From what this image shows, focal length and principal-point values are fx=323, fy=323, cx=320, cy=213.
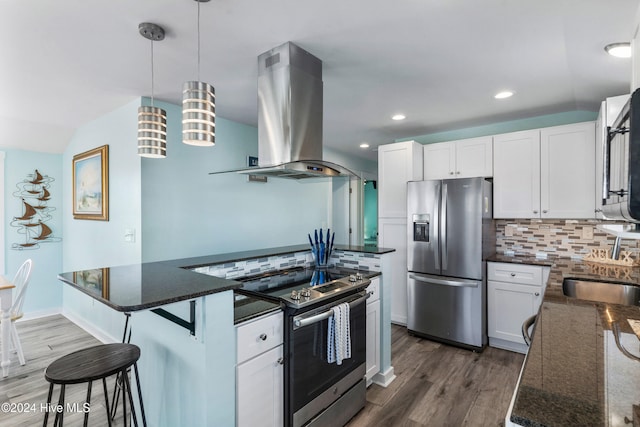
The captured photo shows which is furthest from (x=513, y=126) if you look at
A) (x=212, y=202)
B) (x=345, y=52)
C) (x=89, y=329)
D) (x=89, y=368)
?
(x=89, y=329)

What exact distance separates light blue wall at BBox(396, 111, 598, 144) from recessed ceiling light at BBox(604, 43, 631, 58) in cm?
141

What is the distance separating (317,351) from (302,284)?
19.7 inches

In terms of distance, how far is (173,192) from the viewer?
117 inches

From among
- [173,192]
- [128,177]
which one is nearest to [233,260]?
[173,192]

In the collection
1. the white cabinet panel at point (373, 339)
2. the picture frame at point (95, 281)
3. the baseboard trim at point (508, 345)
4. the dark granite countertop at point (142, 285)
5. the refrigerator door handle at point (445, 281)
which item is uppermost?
the picture frame at point (95, 281)

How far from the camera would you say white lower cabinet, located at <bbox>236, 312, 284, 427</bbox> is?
1.54 meters

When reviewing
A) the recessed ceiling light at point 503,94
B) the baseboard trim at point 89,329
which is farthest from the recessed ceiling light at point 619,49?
the baseboard trim at point 89,329

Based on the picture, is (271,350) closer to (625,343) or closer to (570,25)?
(625,343)

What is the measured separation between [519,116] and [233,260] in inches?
127

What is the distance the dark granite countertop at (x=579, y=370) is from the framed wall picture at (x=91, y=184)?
11.8 ft

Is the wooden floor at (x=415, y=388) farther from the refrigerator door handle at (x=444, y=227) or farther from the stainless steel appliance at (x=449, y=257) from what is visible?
the refrigerator door handle at (x=444, y=227)

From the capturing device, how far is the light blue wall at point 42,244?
3.94m

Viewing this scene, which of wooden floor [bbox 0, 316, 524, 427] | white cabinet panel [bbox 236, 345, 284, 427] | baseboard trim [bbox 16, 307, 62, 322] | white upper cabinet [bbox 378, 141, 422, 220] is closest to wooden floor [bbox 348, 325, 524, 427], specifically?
wooden floor [bbox 0, 316, 524, 427]

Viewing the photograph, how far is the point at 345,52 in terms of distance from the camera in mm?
2057
